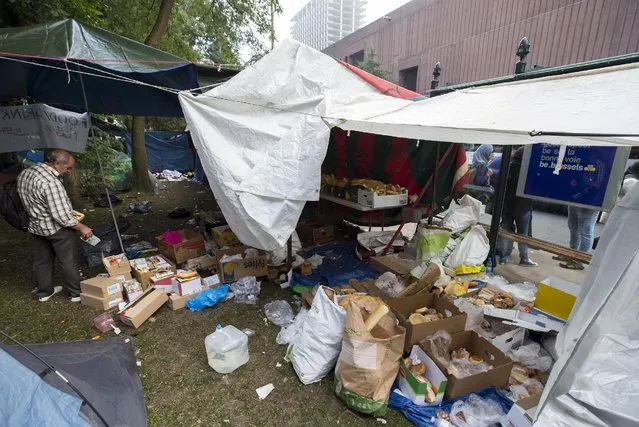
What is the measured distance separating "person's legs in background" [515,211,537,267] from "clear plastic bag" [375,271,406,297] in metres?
2.46

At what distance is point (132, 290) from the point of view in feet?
12.3

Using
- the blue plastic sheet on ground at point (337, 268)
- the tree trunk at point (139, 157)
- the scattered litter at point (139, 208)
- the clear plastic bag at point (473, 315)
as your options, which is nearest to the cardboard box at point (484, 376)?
the clear plastic bag at point (473, 315)

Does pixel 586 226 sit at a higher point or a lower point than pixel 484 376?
higher

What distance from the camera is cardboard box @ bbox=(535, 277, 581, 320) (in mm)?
2887

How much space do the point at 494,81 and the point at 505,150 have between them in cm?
94

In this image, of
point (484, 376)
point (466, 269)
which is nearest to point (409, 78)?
point (466, 269)

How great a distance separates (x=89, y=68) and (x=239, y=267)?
2673 mm

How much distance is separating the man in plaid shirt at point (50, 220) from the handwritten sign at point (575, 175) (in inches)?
225

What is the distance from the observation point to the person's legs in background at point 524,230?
16.3ft

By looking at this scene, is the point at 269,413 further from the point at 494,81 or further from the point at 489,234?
the point at 494,81

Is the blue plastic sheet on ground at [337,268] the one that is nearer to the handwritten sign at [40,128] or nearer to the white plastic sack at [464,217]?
the white plastic sack at [464,217]

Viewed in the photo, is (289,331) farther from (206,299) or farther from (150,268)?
(150,268)

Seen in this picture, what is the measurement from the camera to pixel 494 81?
429cm

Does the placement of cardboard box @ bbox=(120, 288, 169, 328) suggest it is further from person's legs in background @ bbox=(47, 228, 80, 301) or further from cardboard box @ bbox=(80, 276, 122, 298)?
person's legs in background @ bbox=(47, 228, 80, 301)
